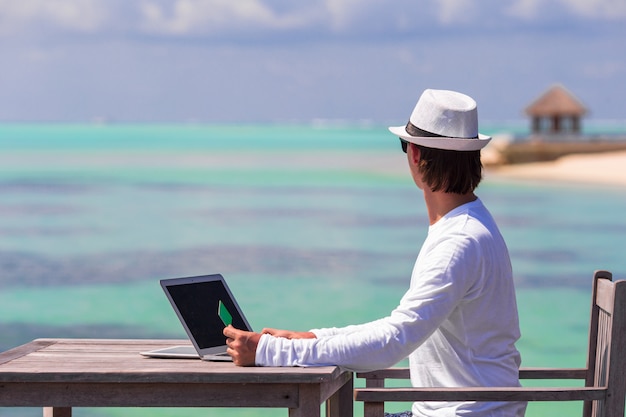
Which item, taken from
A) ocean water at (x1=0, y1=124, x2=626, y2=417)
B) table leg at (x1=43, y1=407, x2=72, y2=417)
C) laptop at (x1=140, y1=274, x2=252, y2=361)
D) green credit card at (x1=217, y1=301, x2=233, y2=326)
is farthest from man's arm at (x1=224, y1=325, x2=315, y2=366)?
ocean water at (x1=0, y1=124, x2=626, y2=417)

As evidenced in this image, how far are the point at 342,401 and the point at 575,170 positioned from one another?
43.8 metres

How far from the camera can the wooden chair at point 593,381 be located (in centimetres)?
280

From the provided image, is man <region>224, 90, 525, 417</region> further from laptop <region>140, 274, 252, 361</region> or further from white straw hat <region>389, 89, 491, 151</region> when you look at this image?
laptop <region>140, 274, 252, 361</region>

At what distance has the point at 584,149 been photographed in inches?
2037

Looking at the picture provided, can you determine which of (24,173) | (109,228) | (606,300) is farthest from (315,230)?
(24,173)

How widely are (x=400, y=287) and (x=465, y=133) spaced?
11433 millimetres

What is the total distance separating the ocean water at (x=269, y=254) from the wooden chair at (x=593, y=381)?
4203 mm

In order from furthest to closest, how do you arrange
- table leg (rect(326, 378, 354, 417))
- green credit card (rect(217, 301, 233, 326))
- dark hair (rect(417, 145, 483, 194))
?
table leg (rect(326, 378, 354, 417))
green credit card (rect(217, 301, 233, 326))
dark hair (rect(417, 145, 483, 194))

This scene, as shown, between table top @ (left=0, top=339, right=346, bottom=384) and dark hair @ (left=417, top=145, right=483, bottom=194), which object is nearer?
table top @ (left=0, top=339, right=346, bottom=384)

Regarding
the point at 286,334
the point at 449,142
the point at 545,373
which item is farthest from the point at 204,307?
the point at 545,373

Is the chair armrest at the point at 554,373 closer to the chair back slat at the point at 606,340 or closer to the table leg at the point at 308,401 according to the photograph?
the chair back slat at the point at 606,340

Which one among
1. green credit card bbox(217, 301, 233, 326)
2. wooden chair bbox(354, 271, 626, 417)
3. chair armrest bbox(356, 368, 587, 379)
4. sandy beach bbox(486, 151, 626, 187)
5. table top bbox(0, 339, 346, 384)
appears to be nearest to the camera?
table top bbox(0, 339, 346, 384)

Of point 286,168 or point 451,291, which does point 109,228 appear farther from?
point 286,168

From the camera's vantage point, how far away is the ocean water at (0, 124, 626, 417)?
11.5 meters
